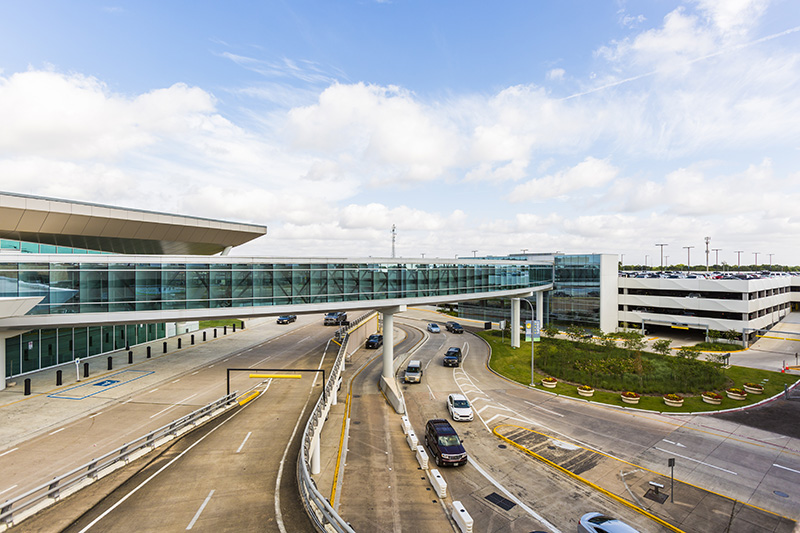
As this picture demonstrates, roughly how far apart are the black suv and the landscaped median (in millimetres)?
15031

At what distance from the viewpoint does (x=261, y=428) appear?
64.4 ft

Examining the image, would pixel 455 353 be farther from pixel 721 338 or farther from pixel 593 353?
pixel 721 338

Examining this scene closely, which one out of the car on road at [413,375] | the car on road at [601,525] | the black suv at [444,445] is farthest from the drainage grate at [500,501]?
the car on road at [413,375]

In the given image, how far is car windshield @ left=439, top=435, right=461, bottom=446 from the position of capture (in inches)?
739

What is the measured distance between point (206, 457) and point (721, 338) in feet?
195

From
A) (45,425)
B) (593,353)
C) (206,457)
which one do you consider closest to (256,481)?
(206,457)

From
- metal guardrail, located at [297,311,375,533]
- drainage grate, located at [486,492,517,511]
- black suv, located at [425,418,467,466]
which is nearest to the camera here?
metal guardrail, located at [297,311,375,533]

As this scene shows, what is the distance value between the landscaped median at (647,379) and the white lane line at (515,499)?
1484cm

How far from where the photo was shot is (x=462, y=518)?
1312 centimetres

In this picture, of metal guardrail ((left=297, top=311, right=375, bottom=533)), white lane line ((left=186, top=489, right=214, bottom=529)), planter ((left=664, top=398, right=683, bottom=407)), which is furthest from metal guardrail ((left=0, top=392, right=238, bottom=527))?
planter ((left=664, top=398, right=683, bottom=407))

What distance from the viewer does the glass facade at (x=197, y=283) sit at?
23812 millimetres

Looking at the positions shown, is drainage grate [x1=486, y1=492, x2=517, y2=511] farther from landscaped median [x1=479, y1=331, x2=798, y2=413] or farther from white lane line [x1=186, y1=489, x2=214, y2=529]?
landscaped median [x1=479, y1=331, x2=798, y2=413]

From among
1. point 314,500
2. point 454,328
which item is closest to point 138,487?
point 314,500

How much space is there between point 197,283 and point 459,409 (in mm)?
20932
